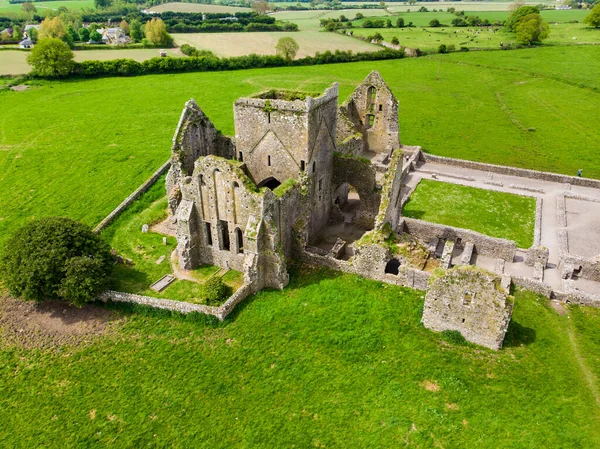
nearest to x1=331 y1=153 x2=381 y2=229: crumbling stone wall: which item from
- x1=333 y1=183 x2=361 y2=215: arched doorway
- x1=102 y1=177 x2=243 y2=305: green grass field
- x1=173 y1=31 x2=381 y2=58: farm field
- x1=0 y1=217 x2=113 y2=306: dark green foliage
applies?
x1=333 y1=183 x2=361 y2=215: arched doorway

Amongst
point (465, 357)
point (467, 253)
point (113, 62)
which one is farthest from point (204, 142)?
point (113, 62)

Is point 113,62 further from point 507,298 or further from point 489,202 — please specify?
point 507,298

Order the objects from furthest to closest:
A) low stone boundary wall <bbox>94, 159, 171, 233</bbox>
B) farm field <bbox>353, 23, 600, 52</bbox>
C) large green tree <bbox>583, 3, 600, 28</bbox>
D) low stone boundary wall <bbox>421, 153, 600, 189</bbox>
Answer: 1. large green tree <bbox>583, 3, 600, 28</bbox>
2. farm field <bbox>353, 23, 600, 52</bbox>
3. low stone boundary wall <bbox>421, 153, 600, 189</bbox>
4. low stone boundary wall <bbox>94, 159, 171, 233</bbox>

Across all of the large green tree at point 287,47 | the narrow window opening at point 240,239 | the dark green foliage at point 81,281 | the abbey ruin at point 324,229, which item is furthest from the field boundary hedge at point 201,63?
the dark green foliage at point 81,281

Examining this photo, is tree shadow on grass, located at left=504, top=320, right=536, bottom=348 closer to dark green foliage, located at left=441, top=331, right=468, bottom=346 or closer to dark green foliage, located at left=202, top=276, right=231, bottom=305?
dark green foliage, located at left=441, top=331, right=468, bottom=346

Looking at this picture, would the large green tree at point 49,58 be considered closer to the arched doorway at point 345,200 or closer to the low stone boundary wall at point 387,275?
the arched doorway at point 345,200
